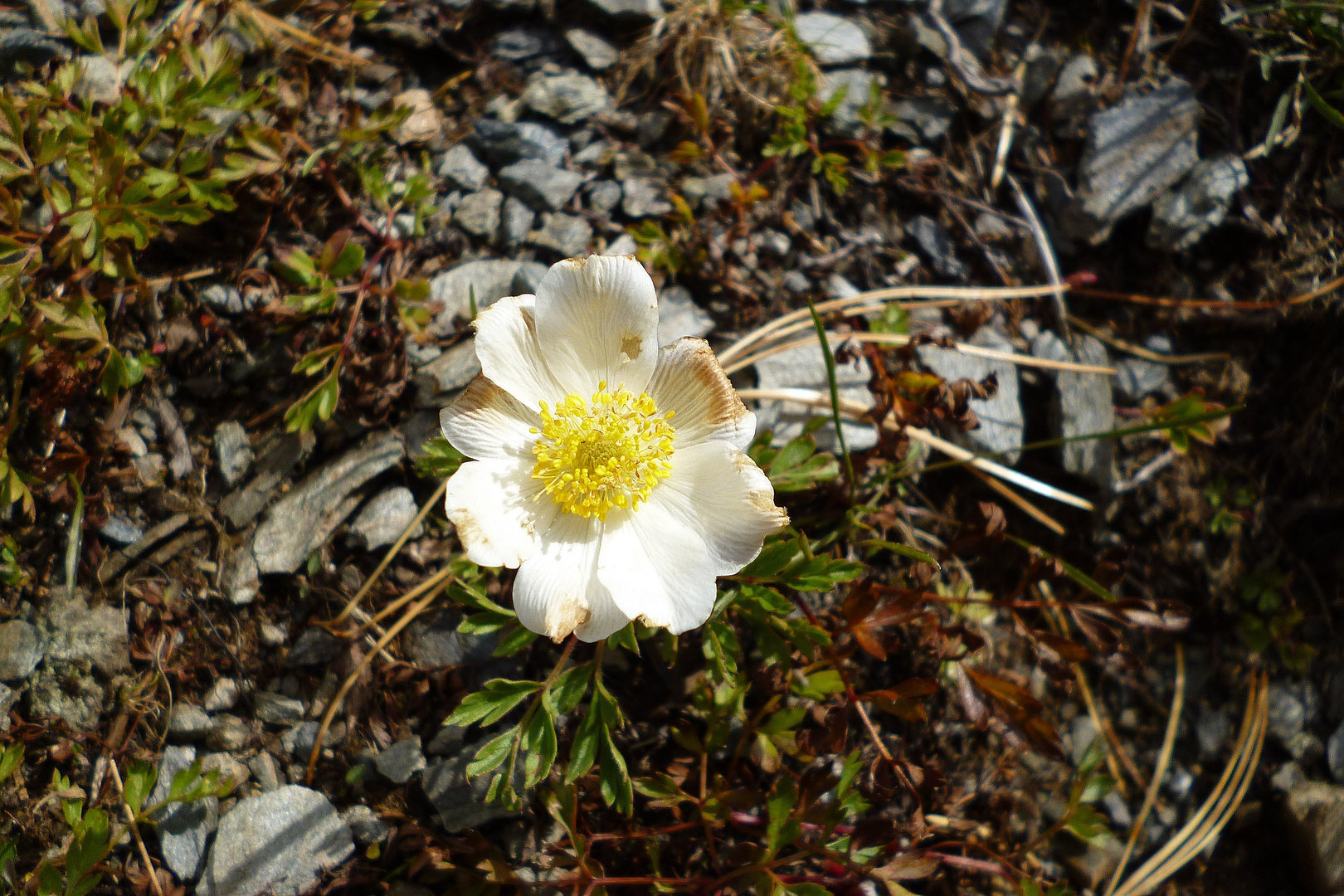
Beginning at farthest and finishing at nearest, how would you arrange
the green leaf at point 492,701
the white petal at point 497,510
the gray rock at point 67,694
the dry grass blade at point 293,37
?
the dry grass blade at point 293,37, the gray rock at point 67,694, the green leaf at point 492,701, the white petal at point 497,510

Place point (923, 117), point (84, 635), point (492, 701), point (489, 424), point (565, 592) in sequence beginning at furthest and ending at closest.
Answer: point (923, 117) → point (84, 635) → point (492, 701) → point (489, 424) → point (565, 592)

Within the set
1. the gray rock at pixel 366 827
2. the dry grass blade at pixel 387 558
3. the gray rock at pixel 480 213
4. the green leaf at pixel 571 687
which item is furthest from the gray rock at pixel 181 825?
the gray rock at pixel 480 213

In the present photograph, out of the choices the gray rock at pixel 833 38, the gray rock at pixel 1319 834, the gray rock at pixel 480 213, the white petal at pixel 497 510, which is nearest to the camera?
the white petal at pixel 497 510

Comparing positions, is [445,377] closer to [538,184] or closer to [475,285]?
[475,285]

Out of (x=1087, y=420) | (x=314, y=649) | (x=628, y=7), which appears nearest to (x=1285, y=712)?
(x=1087, y=420)

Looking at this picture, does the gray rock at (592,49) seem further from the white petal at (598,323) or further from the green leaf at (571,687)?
the green leaf at (571,687)

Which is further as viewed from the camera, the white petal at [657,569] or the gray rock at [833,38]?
the gray rock at [833,38]
